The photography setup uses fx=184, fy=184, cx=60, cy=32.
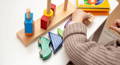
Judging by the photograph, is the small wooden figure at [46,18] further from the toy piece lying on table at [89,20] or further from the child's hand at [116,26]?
the child's hand at [116,26]

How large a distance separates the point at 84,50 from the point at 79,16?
16 centimetres

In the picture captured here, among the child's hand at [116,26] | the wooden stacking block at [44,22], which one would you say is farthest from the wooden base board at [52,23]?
the child's hand at [116,26]

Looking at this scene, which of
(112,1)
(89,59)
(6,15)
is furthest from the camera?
(112,1)

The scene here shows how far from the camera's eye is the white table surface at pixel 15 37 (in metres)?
0.59

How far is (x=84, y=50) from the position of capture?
0.58 m

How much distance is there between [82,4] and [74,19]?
9 cm

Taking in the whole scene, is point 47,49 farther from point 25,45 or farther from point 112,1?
point 112,1

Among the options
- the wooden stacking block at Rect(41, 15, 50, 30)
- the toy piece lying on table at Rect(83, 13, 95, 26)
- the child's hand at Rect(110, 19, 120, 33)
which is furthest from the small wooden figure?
the child's hand at Rect(110, 19, 120, 33)

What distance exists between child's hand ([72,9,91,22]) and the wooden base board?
23 mm

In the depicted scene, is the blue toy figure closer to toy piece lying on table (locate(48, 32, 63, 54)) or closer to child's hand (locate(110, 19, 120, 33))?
toy piece lying on table (locate(48, 32, 63, 54))

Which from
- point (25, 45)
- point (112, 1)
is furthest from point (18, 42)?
point (112, 1)

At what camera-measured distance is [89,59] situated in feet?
1.86

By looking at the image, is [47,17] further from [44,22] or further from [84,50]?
[84,50]

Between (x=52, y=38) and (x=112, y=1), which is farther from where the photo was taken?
(x=112, y=1)
